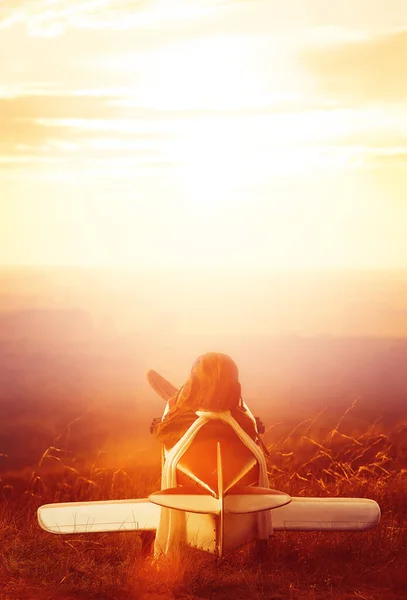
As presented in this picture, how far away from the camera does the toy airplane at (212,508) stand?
5.38m

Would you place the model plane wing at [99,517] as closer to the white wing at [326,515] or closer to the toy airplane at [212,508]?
the toy airplane at [212,508]

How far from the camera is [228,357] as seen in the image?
5949 mm

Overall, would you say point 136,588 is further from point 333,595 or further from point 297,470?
point 297,470

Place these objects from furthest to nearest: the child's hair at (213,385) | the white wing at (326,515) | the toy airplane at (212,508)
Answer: the white wing at (326,515), the child's hair at (213,385), the toy airplane at (212,508)

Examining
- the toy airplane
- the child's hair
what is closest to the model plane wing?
the toy airplane

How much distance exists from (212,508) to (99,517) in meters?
1.15

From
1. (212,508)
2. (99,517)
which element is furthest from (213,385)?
(99,517)

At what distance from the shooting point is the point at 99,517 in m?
6.01

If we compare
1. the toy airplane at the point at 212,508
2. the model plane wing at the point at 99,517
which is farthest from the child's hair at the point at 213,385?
the model plane wing at the point at 99,517

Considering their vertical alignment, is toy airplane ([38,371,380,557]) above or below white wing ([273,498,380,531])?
above

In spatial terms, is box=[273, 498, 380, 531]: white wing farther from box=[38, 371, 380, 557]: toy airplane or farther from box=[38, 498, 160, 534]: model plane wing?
box=[38, 498, 160, 534]: model plane wing

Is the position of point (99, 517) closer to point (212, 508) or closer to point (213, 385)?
point (212, 508)

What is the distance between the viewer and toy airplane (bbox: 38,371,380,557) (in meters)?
5.38

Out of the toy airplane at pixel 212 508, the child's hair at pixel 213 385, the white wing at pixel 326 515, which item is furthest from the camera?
the white wing at pixel 326 515
